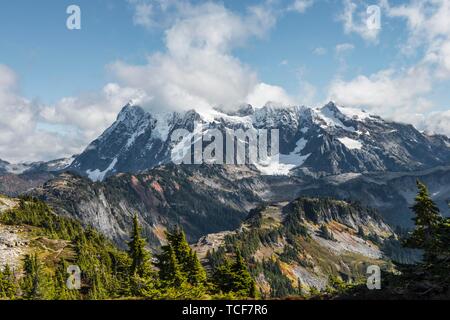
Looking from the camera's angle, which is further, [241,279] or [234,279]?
[234,279]

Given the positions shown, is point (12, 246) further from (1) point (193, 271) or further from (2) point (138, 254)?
(1) point (193, 271)

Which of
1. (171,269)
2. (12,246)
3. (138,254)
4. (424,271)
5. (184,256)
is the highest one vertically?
(12,246)

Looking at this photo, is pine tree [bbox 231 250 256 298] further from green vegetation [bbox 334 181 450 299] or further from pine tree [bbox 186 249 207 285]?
green vegetation [bbox 334 181 450 299]

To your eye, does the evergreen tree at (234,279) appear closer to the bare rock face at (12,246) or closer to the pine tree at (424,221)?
the pine tree at (424,221)

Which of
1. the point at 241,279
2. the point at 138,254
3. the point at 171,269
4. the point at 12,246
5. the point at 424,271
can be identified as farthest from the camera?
the point at 12,246

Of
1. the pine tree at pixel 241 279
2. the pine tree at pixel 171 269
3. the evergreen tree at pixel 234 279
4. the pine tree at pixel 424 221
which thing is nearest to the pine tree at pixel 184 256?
the pine tree at pixel 171 269

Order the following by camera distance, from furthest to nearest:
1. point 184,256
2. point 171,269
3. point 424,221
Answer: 1. point 184,256
2. point 171,269
3. point 424,221

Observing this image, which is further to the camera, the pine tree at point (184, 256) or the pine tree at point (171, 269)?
the pine tree at point (184, 256)

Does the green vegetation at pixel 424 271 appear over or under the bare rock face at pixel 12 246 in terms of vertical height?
under

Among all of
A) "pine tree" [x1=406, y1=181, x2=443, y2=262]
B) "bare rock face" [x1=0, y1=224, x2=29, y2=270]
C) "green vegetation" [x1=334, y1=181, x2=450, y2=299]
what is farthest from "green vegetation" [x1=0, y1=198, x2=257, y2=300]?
"pine tree" [x1=406, y1=181, x2=443, y2=262]

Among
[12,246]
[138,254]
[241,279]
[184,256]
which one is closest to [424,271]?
[241,279]

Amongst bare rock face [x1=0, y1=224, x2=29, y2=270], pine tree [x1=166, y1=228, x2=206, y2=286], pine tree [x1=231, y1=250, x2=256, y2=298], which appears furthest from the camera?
bare rock face [x1=0, y1=224, x2=29, y2=270]
